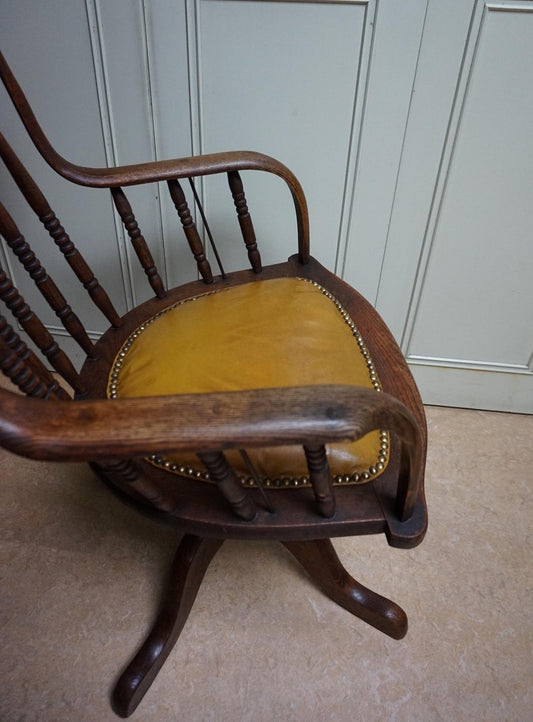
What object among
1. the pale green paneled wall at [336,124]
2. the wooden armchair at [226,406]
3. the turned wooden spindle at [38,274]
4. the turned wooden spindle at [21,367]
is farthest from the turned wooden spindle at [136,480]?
the pale green paneled wall at [336,124]

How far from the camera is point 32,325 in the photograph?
0.72m

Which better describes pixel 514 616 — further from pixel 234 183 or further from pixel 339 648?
pixel 234 183

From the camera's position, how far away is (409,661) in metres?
1.01

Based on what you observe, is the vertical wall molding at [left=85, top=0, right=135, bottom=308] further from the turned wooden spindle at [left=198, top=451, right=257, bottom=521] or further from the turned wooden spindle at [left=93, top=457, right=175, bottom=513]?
the turned wooden spindle at [left=198, top=451, right=257, bottom=521]

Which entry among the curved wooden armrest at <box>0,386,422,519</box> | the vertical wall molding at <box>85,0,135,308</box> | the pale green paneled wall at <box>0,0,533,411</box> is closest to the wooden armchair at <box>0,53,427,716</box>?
the curved wooden armrest at <box>0,386,422,519</box>

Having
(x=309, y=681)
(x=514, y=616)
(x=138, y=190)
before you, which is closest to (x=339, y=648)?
(x=309, y=681)

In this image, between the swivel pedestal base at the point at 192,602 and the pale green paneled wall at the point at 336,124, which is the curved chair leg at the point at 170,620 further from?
the pale green paneled wall at the point at 336,124

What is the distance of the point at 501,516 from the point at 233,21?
1.33 meters

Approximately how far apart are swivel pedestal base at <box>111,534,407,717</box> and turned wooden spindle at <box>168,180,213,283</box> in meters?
0.54

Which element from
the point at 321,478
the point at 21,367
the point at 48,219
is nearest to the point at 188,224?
the point at 48,219

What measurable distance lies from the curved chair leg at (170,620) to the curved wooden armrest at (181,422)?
54 cm

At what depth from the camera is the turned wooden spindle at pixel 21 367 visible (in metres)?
0.59

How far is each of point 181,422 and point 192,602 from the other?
0.70m

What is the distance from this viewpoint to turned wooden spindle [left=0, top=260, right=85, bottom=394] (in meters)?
0.70
